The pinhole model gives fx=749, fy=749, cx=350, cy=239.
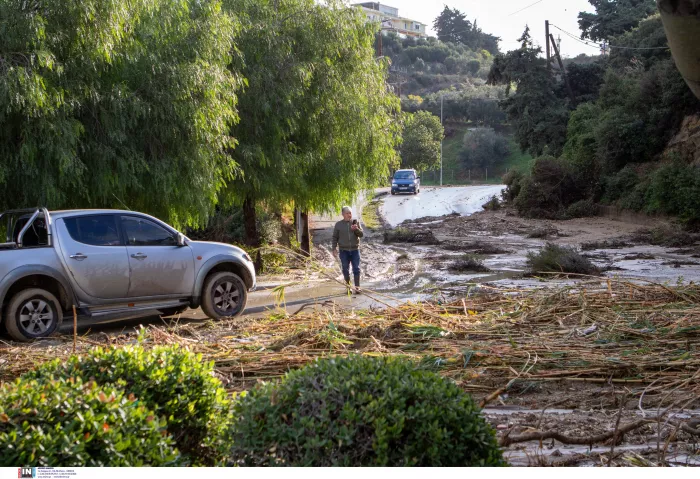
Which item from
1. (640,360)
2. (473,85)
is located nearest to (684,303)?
(640,360)

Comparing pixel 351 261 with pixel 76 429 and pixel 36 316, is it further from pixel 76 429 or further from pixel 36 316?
pixel 76 429

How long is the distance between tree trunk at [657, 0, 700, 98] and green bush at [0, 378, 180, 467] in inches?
110

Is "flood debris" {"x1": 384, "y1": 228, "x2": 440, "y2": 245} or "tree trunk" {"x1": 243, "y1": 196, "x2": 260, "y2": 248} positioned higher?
"tree trunk" {"x1": 243, "y1": 196, "x2": 260, "y2": 248}

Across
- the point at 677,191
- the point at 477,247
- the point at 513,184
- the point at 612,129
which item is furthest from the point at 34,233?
the point at 513,184

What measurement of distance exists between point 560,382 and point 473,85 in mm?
101598

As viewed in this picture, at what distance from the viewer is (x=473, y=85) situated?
104312 mm

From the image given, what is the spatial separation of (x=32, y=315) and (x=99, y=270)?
110 centimetres

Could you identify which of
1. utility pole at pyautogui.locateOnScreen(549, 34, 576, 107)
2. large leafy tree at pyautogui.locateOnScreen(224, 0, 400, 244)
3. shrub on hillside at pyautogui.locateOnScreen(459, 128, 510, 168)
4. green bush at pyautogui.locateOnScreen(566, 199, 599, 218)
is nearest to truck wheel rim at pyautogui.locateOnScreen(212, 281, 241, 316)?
large leafy tree at pyautogui.locateOnScreen(224, 0, 400, 244)

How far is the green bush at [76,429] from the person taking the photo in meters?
3.05

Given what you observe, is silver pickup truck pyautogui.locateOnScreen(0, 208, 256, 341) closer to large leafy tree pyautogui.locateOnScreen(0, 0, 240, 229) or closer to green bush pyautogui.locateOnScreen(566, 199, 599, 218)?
large leafy tree pyautogui.locateOnScreen(0, 0, 240, 229)

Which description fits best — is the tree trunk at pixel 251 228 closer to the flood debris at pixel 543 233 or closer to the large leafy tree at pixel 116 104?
the large leafy tree at pixel 116 104

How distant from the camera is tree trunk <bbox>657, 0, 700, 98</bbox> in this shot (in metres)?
3.07

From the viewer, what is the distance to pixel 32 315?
400 inches

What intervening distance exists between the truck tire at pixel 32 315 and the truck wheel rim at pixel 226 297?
97.3 inches
